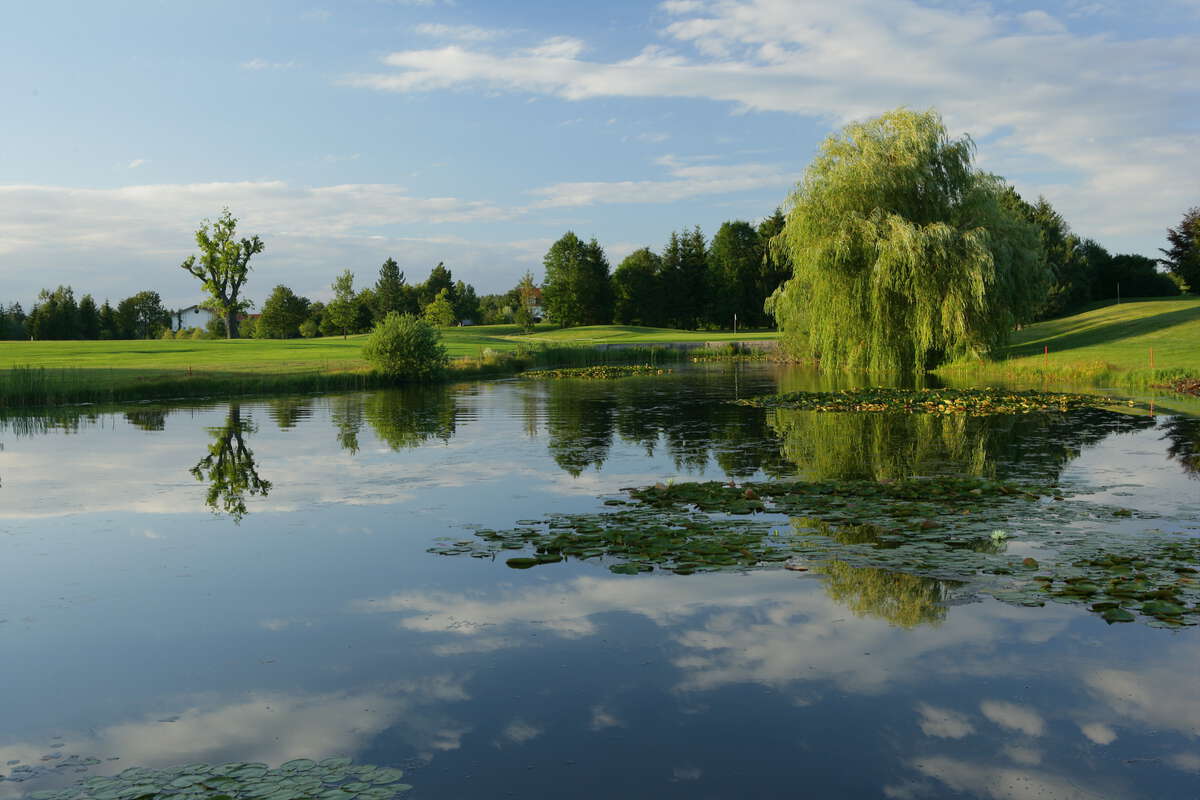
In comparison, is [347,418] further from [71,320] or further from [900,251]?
[71,320]

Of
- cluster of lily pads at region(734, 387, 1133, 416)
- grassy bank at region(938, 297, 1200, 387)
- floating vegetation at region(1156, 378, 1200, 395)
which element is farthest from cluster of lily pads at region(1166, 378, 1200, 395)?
cluster of lily pads at region(734, 387, 1133, 416)

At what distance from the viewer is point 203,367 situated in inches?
1635

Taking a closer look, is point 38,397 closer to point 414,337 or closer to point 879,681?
point 414,337

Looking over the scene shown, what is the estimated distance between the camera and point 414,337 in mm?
39344

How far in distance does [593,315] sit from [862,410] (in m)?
81.0

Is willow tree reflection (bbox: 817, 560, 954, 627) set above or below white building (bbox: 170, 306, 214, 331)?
below

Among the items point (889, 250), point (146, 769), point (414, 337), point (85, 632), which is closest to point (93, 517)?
point (85, 632)

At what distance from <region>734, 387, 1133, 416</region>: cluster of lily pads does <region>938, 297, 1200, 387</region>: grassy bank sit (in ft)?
19.2

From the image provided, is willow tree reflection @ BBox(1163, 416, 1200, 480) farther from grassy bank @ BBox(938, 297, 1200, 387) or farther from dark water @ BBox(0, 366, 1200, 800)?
grassy bank @ BBox(938, 297, 1200, 387)

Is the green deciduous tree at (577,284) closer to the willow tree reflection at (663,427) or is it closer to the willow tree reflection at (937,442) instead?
the willow tree reflection at (663,427)

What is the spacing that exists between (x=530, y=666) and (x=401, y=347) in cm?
3354

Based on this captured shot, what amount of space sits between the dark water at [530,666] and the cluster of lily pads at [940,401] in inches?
448

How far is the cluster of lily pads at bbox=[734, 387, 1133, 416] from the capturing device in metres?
25.1

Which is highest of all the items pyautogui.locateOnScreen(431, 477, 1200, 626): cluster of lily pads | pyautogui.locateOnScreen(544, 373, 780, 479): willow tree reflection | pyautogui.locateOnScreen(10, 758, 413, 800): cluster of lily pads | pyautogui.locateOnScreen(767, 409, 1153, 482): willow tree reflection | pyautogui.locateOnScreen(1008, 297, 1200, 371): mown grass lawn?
pyautogui.locateOnScreen(1008, 297, 1200, 371): mown grass lawn
